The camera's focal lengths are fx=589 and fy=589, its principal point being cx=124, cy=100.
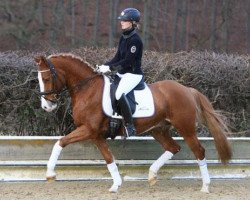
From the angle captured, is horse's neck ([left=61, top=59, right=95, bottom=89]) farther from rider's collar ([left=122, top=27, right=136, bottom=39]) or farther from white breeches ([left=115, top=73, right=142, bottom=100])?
rider's collar ([left=122, top=27, right=136, bottom=39])

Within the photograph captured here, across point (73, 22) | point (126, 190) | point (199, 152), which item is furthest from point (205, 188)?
point (73, 22)

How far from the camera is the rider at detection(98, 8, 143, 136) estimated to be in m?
7.85

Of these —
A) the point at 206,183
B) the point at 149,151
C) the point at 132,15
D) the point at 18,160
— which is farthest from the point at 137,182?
the point at 132,15

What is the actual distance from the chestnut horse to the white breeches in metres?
0.28

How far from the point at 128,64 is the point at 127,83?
0.26 metres

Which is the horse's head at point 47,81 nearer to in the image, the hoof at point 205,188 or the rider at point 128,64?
the rider at point 128,64

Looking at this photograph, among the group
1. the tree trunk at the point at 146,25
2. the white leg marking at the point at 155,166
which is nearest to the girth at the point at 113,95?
the white leg marking at the point at 155,166

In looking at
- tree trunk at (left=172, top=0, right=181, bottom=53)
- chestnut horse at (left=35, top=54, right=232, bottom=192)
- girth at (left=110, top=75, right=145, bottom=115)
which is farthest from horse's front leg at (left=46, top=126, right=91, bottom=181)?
tree trunk at (left=172, top=0, right=181, bottom=53)

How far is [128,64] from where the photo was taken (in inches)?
313

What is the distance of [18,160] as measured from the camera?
842cm

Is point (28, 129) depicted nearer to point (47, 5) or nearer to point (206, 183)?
point (206, 183)

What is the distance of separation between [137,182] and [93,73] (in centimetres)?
181

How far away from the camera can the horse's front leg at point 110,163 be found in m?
7.93

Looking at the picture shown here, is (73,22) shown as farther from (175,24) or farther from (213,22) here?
(213,22)
